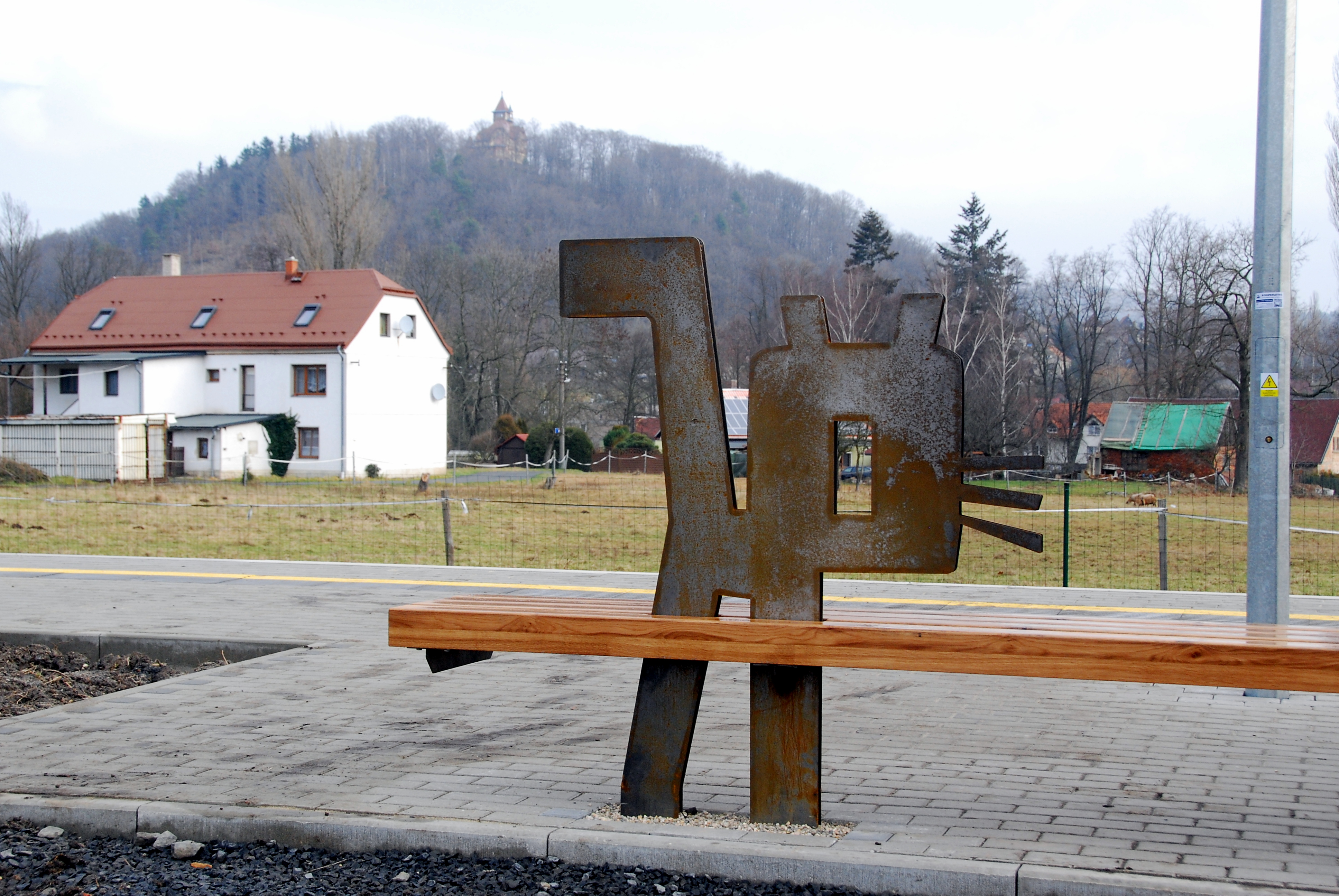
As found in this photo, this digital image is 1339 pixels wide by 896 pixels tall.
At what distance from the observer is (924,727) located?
6.04 m

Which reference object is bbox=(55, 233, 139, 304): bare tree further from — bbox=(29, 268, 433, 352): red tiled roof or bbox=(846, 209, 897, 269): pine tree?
bbox=(846, 209, 897, 269): pine tree

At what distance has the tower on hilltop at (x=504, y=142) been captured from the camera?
109 m

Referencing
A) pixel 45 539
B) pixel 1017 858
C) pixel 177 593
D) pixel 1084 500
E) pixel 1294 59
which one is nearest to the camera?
pixel 1017 858

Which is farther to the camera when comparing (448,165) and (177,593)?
(448,165)

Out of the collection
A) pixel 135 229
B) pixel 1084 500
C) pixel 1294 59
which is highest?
pixel 135 229

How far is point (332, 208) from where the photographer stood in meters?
59.5

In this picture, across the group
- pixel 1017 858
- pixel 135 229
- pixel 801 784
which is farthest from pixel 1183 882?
pixel 135 229

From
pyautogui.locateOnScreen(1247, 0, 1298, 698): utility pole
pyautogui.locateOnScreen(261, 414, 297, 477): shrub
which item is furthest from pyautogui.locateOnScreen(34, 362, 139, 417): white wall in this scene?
pyautogui.locateOnScreen(1247, 0, 1298, 698): utility pole

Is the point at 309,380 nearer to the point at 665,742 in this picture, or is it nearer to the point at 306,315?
the point at 306,315

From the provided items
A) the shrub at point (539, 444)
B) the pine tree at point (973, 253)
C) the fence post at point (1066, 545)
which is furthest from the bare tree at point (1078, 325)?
the fence post at point (1066, 545)

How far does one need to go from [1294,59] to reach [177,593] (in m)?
9.78

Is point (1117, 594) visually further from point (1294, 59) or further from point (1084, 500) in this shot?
point (1084, 500)

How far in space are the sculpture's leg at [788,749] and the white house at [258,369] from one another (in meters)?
41.5

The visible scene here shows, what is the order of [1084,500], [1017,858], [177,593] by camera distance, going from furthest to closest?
[1084,500] < [177,593] < [1017,858]
